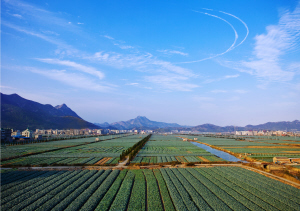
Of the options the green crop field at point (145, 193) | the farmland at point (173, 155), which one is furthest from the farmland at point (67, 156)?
the green crop field at point (145, 193)

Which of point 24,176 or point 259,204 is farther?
point 24,176

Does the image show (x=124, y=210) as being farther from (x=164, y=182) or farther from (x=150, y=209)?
(x=164, y=182)

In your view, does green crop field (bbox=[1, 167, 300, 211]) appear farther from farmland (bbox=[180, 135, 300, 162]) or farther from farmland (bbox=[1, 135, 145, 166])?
farmland (bbox=[180, 135, 300, 162])

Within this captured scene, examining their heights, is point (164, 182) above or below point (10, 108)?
below

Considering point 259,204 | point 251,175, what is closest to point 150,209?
point 259,204

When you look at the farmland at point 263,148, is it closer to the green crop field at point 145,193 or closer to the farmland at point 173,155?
the farmland at point 173,155

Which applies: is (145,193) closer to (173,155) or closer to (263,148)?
(173,155)

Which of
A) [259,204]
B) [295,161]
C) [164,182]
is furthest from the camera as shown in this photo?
[295,161]

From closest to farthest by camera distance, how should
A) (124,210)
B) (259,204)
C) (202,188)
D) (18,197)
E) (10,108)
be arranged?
(124,210) < (259,204) < (18,197) < (202,188) < (10,108)
